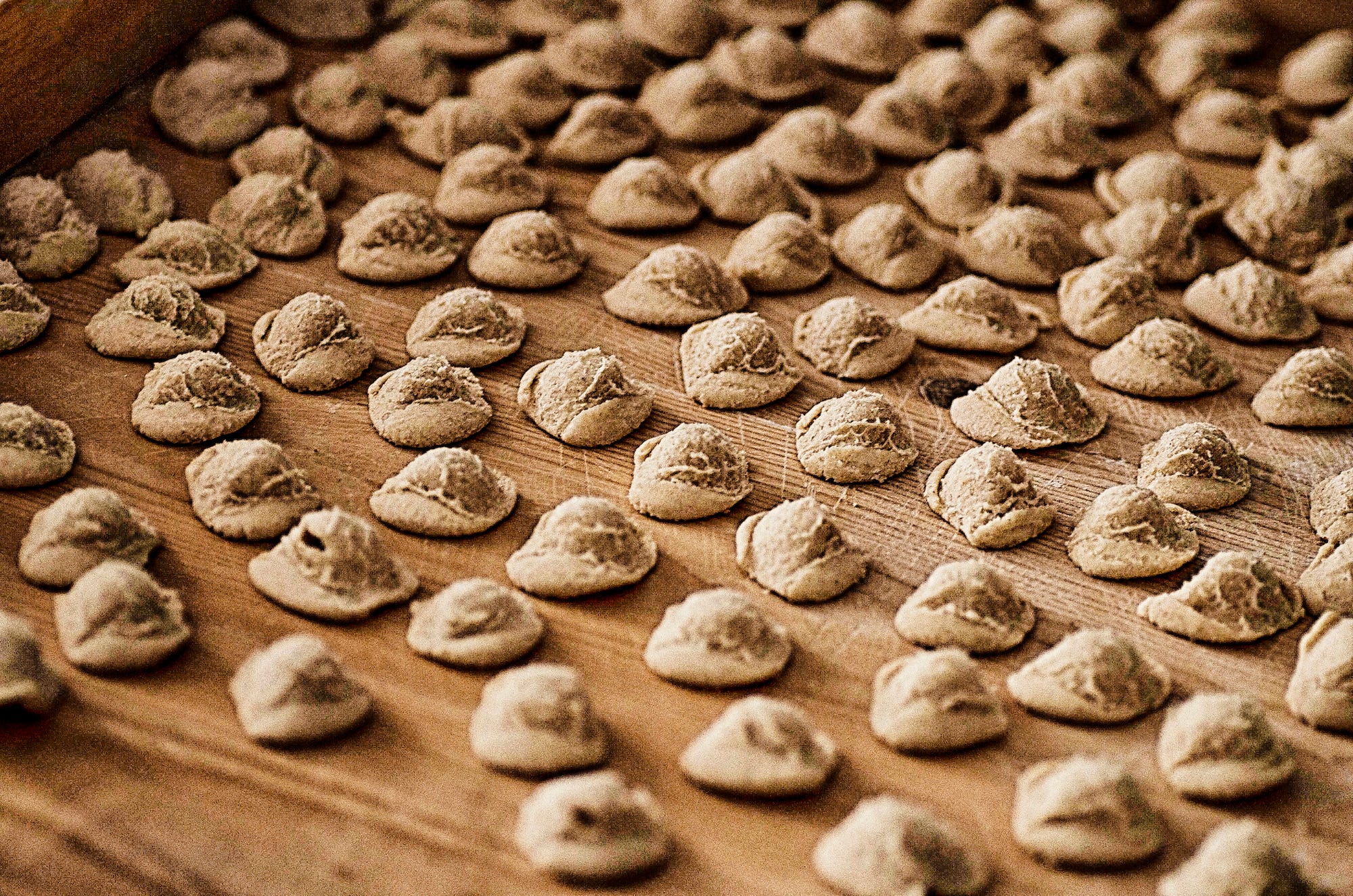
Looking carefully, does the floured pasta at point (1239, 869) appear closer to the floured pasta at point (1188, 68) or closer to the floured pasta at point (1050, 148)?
the floured pasta at point (1050, 148)

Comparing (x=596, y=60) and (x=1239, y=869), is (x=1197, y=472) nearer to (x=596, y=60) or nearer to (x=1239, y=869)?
(x=1239, y=869)

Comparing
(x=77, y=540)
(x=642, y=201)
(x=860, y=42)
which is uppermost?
(x=860, y=42)

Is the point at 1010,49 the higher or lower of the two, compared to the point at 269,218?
higher

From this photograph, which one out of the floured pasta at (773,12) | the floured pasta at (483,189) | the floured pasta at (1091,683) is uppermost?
the floured pasta at (773,12)

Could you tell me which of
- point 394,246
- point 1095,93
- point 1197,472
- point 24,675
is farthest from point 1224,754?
point 1095,93

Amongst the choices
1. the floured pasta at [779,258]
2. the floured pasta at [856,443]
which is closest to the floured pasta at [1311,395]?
the floured pasta at [856,443]

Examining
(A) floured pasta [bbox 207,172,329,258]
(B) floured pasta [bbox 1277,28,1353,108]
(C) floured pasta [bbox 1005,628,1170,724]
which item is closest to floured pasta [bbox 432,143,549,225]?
(A) floured pasta [bbox 207,172,329,258]

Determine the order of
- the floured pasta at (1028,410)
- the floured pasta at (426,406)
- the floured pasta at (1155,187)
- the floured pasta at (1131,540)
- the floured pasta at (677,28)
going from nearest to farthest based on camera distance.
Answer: the floured pasta at (1131,540) < the floured pasta at (426,406) < the floured pasta at (1028,410) < the floured pasta at (1155,187) < the floured pasta at (677,28)
